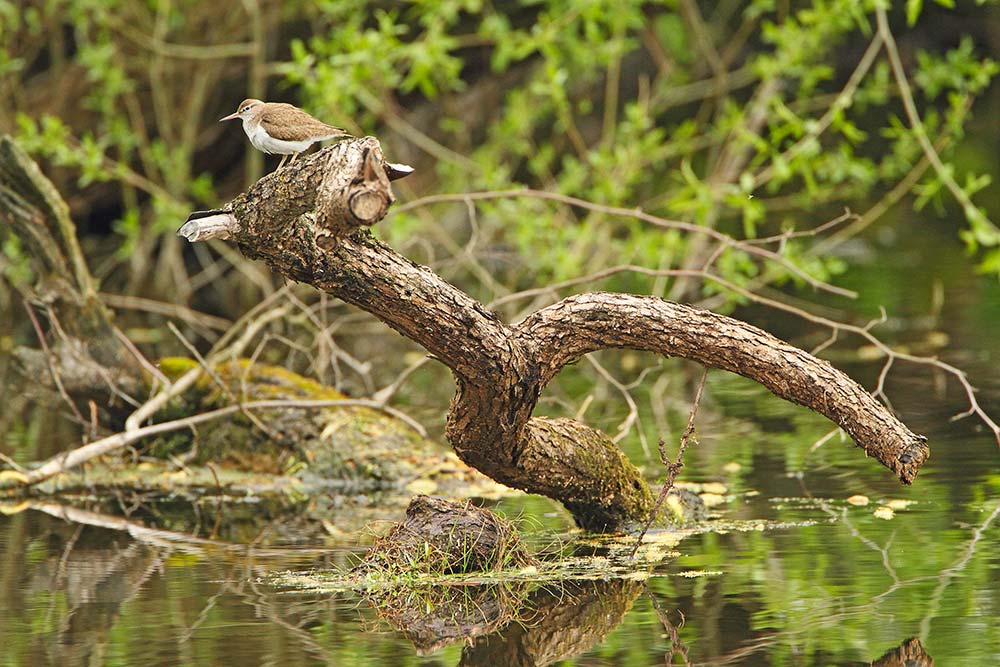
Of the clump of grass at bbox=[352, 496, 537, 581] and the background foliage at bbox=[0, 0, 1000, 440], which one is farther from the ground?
the background foliage at bbox=[0, 0, 1000, 440]

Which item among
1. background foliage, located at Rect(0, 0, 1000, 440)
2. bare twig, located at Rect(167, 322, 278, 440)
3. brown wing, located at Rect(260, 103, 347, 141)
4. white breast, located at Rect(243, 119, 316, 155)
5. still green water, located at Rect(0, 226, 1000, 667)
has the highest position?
background foliage, located at Rect(0, 0, 1000, 440)

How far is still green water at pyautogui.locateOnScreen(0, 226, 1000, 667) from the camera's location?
5.30 meters

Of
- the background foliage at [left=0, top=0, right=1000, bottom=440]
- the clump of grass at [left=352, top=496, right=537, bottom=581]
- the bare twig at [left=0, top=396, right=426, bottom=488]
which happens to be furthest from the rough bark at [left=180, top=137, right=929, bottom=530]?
the bare twig at [left=0, top=396, right=426, bottom=488]

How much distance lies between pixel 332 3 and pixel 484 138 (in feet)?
19.9

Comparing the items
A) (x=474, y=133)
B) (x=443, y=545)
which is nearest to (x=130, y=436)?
(x=443, y=545)

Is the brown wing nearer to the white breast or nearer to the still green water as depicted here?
the white breast

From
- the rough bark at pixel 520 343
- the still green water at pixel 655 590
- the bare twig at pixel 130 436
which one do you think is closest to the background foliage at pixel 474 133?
the bare twig at pixel 130 436

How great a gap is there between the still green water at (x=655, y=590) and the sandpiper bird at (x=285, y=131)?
1614 mm

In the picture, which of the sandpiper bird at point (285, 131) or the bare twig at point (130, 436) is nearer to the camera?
the sandpiper bird at point (285, 131)

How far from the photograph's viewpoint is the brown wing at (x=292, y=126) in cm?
609

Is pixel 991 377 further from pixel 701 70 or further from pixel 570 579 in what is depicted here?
pixel 701 70

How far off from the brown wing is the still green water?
1652 mm

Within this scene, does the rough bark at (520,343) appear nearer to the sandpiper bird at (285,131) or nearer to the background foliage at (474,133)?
the sandpiper bird at (285,131)

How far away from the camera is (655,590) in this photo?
599 cm
